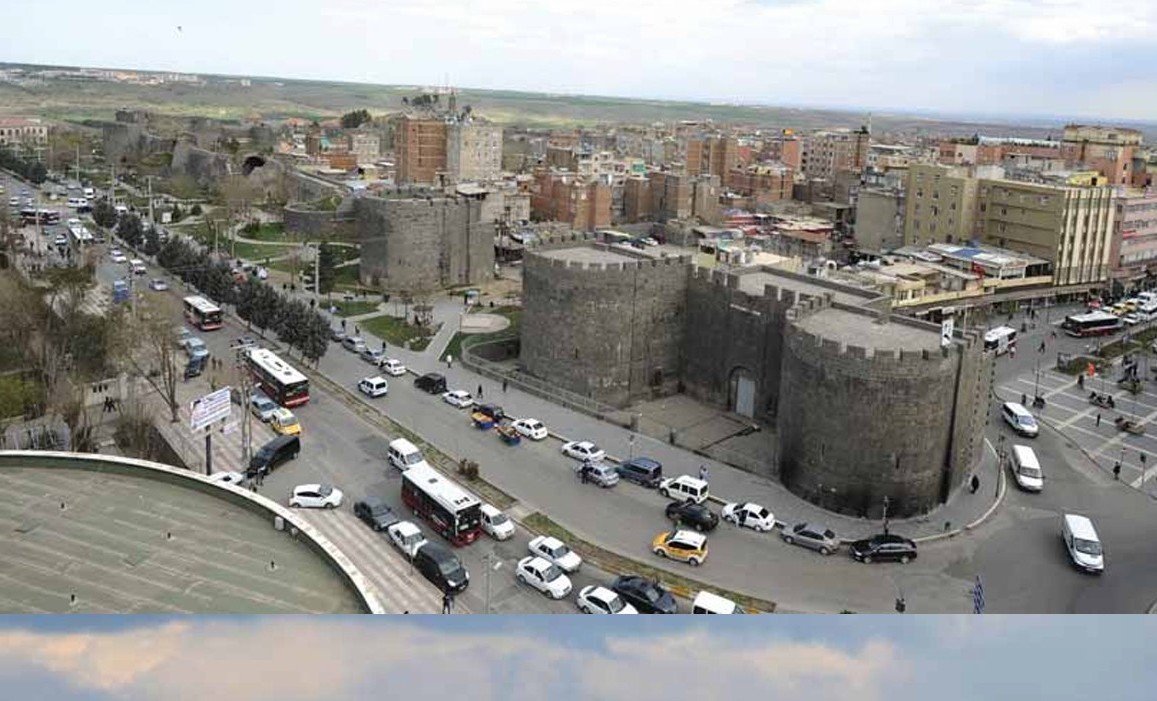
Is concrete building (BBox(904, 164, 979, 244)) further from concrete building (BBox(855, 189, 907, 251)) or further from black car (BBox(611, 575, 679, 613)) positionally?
black car (BBox(611, 575, 679, 613))

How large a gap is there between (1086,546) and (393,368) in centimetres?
604

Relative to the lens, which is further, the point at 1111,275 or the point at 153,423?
the point at 1111,275

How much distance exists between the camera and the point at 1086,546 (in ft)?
18.9

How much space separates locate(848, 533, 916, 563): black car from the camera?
567cm

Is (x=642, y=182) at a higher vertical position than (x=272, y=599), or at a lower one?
higher


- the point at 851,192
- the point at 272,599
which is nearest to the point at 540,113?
the point at 851,192

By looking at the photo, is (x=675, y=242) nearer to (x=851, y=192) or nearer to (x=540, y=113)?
(x=851, y=192)

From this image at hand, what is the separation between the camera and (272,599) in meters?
3.06

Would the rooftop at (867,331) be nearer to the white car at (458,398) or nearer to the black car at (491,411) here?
the black car at (491,411)

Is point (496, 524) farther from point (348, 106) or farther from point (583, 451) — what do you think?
point (348, 106)

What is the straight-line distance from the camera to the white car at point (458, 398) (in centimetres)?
823

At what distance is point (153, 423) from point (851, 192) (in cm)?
1851

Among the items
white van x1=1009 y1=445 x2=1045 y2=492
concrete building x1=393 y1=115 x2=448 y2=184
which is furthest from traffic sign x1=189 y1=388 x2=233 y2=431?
concrete building x1=393 y1=115 x2=448 y2=184

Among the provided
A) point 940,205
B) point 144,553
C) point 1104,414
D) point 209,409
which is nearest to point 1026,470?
point 1104,414
